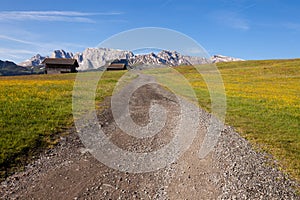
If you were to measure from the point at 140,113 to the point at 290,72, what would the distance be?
90109mm

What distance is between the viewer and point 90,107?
23016 millimetres

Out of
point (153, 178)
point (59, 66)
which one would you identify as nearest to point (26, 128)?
point (153, 178)

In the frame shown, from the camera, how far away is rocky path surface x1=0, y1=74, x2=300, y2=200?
28.1 ft

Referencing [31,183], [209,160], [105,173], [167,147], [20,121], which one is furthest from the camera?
[20,121]

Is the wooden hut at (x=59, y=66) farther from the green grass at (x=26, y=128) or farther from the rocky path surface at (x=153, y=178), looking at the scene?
the rocky path surface at (x=153, y=178)

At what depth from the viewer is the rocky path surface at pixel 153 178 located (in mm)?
8578

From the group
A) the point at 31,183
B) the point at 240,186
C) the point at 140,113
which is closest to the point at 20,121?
the point at 31,183

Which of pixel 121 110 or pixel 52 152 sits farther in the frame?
pixel 121 110

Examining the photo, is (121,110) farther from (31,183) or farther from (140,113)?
(31,183)

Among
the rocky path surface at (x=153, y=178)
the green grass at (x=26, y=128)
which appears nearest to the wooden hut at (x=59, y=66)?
the green grass at (x=26, y=128)

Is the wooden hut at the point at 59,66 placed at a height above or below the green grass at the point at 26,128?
above

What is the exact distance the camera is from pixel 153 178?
388 inches

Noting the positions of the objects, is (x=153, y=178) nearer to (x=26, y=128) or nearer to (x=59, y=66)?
(x=26, y=128)

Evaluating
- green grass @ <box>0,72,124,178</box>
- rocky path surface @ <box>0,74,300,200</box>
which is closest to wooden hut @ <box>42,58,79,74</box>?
green grass @ <box>0,72,124,178</box>
